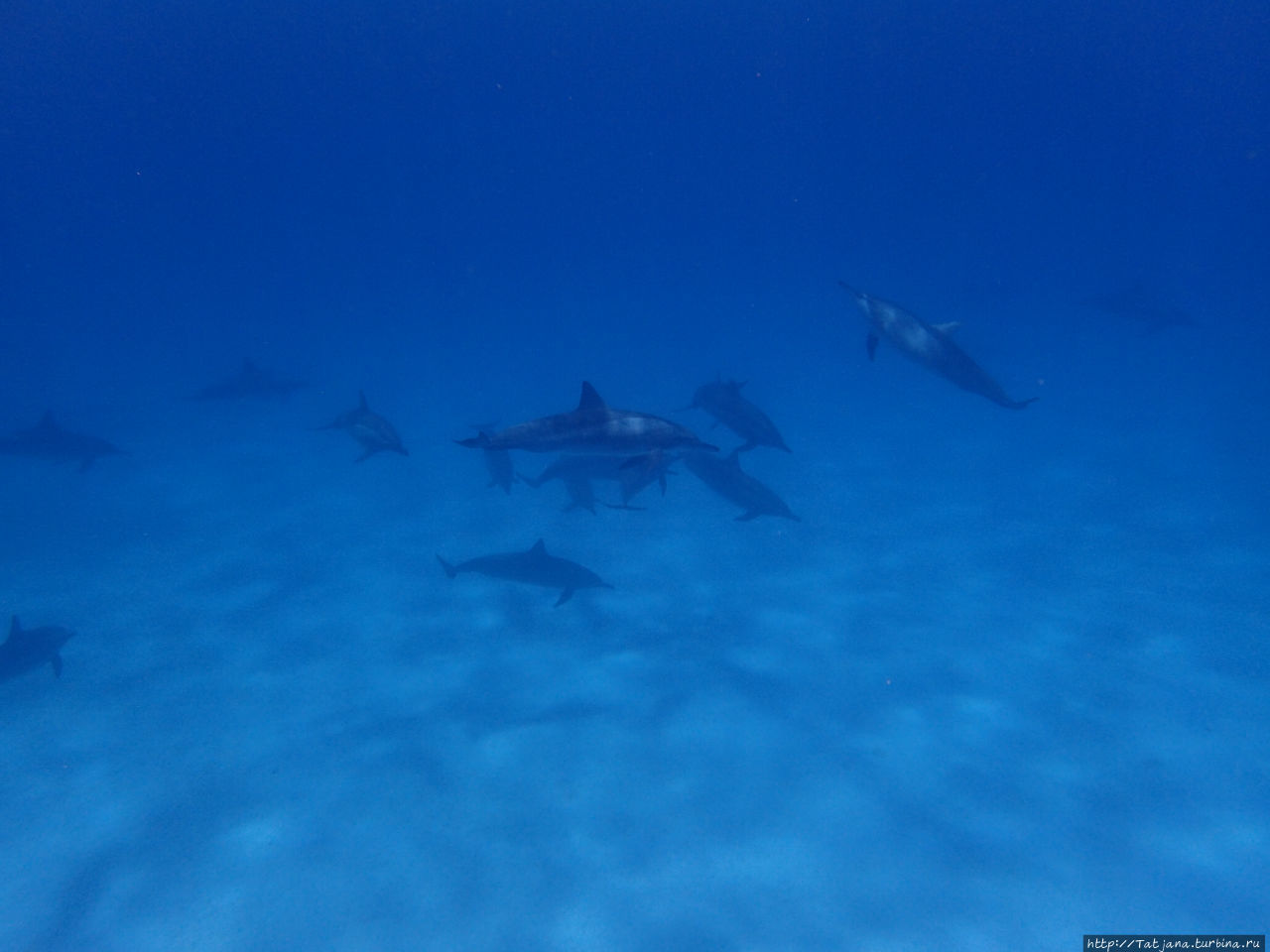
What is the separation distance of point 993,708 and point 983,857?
228 centimetres

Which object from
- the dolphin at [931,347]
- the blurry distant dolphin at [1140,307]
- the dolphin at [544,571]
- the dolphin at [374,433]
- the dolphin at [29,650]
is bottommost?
the dolphin at [29,650]

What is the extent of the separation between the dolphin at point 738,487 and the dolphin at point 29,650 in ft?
Result: 29.9

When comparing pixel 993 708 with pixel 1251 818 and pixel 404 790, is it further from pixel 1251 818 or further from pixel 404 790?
pixel 404 790

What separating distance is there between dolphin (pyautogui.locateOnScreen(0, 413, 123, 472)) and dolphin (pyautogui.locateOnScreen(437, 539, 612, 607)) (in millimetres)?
11651

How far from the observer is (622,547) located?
41.7ft

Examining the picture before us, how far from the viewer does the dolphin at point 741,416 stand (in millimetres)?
10031

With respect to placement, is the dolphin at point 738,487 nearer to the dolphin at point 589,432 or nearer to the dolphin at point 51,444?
the dolphin at point 589,432

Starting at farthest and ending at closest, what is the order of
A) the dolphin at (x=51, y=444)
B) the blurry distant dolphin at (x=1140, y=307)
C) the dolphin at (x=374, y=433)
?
the blurry distant dolphin at (x=1140, y=307) < the dolphin at (x=51, y=444) < the dolphin at (x=374, y=433)

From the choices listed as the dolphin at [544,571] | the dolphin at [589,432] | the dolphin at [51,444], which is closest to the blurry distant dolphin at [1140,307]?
the dolphin at [544,571]

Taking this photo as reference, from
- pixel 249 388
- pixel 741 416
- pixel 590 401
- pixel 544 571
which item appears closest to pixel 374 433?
pixel 544 571

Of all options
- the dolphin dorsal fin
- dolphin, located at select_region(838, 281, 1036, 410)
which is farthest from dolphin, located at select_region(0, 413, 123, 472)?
dolphin, located at select_region(838, 281, 1036, 410)

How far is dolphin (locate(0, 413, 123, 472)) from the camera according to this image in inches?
580

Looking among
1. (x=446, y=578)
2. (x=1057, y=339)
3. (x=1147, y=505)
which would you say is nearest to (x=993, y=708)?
(x=446, y=578)

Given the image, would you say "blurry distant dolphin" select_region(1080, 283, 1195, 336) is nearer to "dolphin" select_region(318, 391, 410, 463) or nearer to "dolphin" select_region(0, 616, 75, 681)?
"dolphin" select_region(318, 391, 410, 463)
